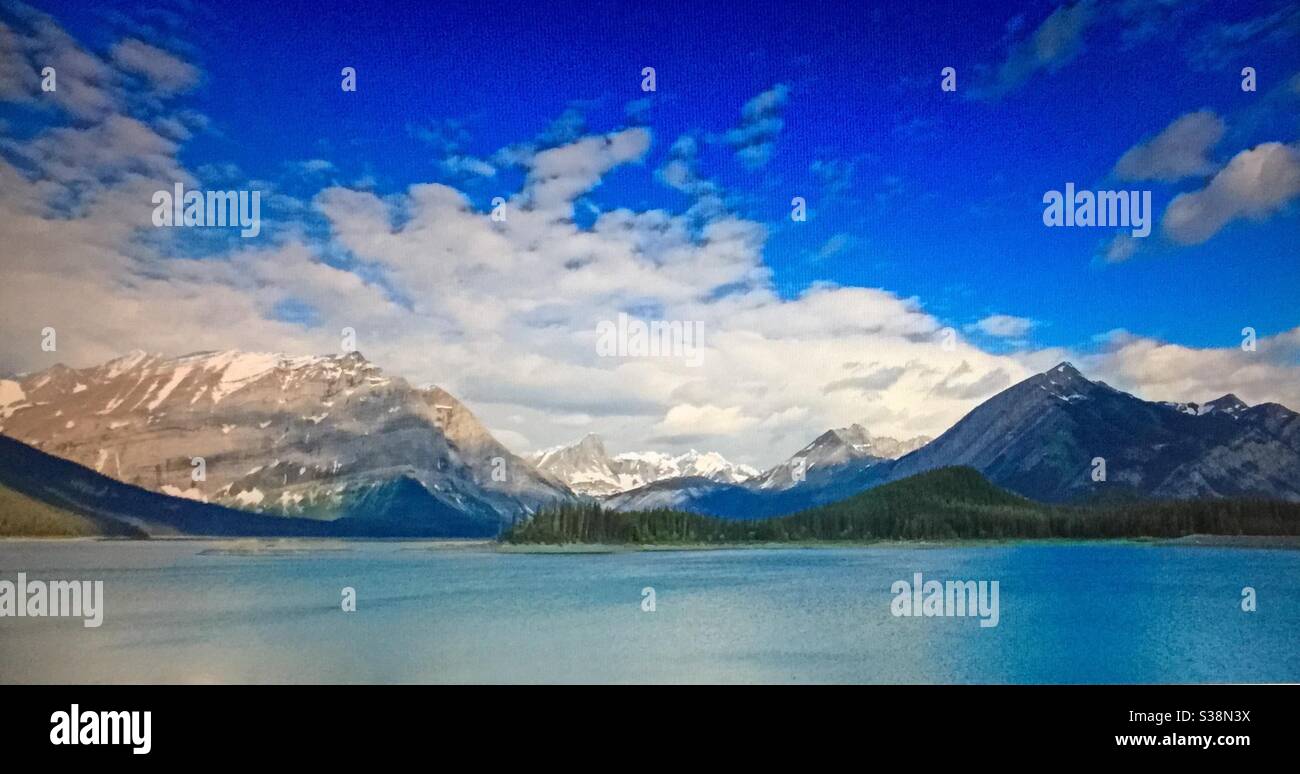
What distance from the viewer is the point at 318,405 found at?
65.2 m

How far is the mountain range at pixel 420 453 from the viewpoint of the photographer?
75.6 feet

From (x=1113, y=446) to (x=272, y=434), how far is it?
6686 cm

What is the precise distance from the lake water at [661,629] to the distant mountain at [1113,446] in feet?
12.9

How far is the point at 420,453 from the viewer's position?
262 ft

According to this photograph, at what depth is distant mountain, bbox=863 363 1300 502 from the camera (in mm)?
20281

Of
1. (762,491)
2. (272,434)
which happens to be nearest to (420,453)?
(272,434)

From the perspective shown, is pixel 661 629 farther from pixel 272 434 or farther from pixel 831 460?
pixel 272 434

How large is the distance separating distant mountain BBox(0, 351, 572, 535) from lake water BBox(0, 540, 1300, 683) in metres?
4.75

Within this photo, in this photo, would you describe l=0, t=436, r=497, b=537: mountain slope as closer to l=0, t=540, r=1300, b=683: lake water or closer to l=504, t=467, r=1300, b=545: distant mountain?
l=0, t=540, r=1300, b=683: lake water

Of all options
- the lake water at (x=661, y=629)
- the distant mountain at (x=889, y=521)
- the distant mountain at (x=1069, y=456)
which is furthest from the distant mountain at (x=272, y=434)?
the distant mountain at (x=1069, y=456)

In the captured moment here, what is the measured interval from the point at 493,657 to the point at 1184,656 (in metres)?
12.7

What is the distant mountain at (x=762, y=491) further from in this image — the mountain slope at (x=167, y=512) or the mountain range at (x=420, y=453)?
the mountain slope at (x=167, y=512)
